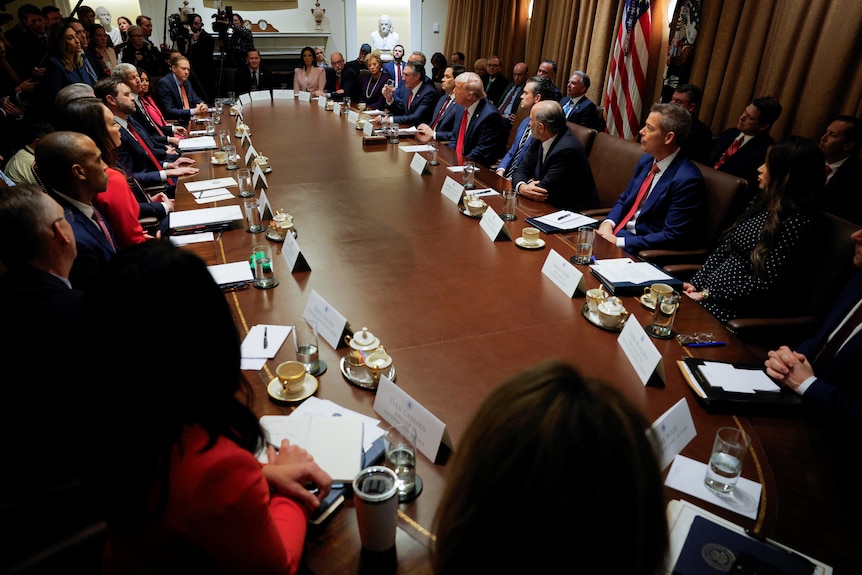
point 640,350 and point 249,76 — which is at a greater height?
point 249,76

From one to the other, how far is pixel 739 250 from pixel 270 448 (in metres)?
2.14

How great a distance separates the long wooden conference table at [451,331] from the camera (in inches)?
42.0

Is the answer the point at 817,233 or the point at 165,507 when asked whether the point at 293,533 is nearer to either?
the point at 165,507

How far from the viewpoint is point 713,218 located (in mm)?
2676

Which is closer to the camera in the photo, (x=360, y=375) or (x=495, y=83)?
(x=360, y=375)

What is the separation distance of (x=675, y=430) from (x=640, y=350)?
0.35 meters

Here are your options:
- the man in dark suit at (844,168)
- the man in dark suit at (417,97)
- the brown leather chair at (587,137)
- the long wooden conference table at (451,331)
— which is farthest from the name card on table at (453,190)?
the man in dark suit at (417,97)

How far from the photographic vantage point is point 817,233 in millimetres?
2150

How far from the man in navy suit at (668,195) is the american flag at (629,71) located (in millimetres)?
3048

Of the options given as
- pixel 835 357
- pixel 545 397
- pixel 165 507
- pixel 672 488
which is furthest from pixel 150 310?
pixel 835 357

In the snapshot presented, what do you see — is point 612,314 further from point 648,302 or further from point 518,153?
point 518,153

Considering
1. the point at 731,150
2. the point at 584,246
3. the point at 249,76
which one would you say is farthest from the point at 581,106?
the point at 249,76

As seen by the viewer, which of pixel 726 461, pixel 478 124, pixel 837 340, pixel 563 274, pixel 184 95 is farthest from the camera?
pixel 184 95

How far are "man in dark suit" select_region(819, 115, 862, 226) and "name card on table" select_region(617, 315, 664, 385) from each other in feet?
8.55
